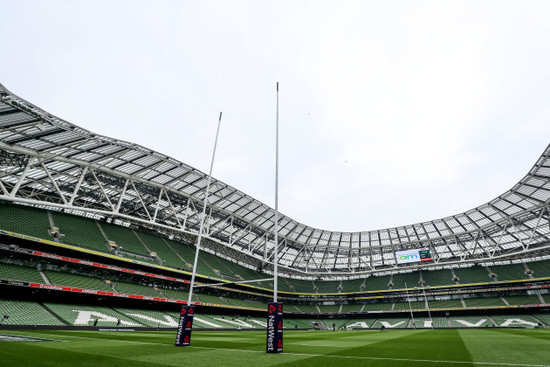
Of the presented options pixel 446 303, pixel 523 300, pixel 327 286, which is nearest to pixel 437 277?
pixel 446 303

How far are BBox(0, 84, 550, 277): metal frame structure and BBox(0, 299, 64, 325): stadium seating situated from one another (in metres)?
8.51

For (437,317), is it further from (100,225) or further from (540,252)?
(100,225)

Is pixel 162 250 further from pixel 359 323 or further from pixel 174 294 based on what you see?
pixel 359 323

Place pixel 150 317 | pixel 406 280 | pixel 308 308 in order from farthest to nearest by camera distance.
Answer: pixel 308 308
pixel 406 280
pixel 150 317

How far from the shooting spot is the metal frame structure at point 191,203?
22.5 meters

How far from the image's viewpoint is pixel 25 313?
2023 cm

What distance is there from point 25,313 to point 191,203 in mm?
20843

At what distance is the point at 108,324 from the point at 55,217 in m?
16.7

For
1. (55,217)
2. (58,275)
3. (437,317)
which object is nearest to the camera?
(58,275)

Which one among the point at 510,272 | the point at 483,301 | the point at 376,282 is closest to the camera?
the point at 483,301

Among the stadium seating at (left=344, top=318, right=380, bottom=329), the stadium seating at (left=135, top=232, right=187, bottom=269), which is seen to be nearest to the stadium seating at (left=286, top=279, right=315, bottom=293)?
the stadium seating at (left=344, top=318, right=380, bottom=329)

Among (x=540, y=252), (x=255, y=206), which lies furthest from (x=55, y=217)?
(x=540, y=252)

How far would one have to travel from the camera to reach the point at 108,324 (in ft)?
76.2

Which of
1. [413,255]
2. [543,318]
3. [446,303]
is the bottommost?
[543,318]
